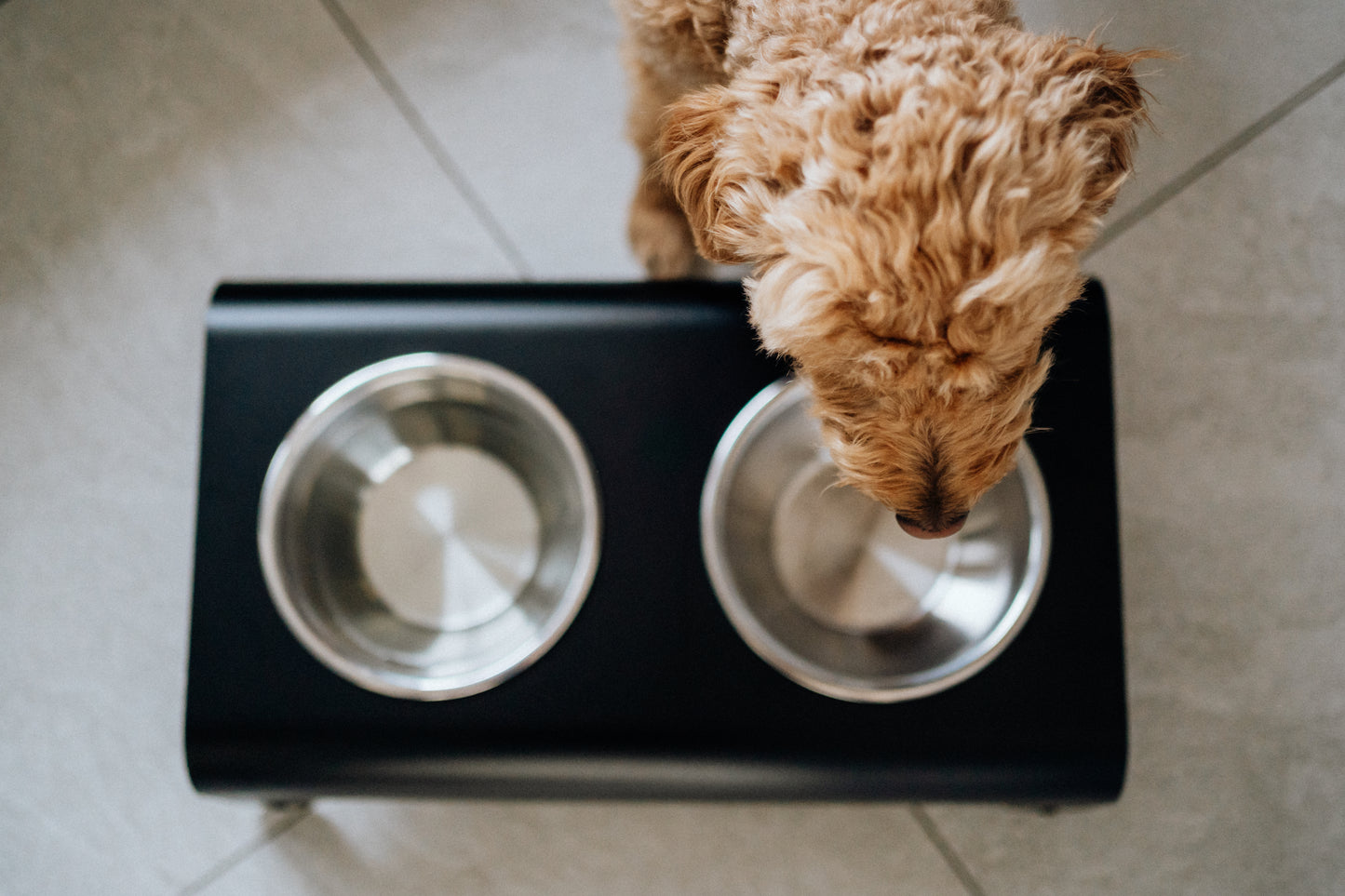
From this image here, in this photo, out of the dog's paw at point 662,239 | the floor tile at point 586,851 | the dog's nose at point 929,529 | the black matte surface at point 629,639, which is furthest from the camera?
the floor tile at point 586,851

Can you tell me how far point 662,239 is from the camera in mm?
1278

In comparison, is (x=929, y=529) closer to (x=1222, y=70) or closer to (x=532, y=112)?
(x=532, y=112)

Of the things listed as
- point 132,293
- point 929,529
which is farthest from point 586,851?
point 132,293

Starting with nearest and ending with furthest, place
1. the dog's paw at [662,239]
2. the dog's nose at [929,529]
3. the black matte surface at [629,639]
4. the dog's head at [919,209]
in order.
Result: 1. the dog's head at [919,209]
2. the dog's nose at [929,529]
3. the black matte surface at [629,639]
4. the dog's paw at [662,239]

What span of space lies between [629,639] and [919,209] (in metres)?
0.67

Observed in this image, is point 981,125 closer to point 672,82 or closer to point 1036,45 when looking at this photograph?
point 1036,45

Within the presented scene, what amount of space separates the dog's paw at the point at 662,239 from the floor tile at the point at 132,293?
13.2 inches

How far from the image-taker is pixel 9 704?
1.47 m

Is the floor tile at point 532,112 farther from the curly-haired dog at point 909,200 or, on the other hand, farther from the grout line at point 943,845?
the grout line at point 943,845

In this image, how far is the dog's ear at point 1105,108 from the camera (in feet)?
2.52

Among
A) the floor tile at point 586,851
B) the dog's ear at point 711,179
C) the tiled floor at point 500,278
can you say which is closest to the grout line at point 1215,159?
the tiled floor at point 500,278

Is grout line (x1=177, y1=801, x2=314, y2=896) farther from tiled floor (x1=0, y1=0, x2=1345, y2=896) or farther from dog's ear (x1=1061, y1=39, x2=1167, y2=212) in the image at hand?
dog's ear (x1=1061, y1=39, x2=1167, y2=212)

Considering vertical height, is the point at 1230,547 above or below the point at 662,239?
below

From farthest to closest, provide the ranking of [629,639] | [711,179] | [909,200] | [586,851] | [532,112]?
[532,112] < [586,851] < [629,639] < [711,179] < [909,200]
